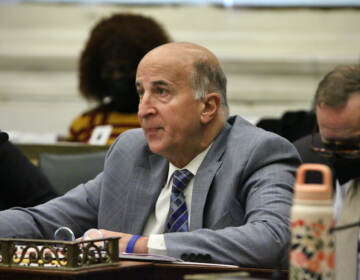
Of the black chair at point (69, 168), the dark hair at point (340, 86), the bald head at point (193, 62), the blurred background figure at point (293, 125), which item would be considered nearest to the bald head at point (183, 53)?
the bald head at point (193, 62)

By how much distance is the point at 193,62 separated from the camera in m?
2.63

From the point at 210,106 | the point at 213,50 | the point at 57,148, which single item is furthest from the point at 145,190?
the point at 213,50

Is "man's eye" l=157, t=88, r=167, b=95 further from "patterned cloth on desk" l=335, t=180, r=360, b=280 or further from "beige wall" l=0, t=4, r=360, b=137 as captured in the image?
"beige wall" l=0, t=4, r=360, b=137

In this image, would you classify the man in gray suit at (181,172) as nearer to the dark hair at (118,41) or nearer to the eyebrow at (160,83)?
the eyebrow at (160,83)

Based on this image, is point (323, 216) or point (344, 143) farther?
point (344, 143)

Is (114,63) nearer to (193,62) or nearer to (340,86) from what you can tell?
(193,62)

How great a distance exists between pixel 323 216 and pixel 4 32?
3.82 metres

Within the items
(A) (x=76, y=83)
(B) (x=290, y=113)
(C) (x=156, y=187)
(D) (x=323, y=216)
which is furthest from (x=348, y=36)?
(D) (x=323, y=216)

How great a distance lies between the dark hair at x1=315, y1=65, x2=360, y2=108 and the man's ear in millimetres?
331

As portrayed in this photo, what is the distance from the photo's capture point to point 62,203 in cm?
283

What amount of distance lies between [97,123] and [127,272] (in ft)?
9.39

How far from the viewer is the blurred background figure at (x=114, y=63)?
4684 millimetres

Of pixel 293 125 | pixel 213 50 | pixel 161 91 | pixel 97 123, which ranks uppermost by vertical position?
pixel 161 91

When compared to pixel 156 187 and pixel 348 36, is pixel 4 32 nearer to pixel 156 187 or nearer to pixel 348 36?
pixel 348 36
